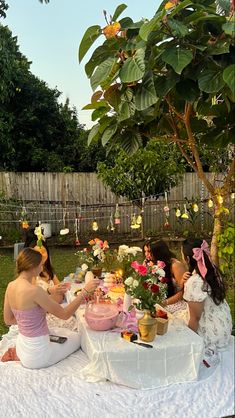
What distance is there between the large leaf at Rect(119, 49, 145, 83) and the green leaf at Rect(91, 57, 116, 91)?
0.25ft

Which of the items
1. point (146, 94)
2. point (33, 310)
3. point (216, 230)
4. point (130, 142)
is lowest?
point (33, 310)

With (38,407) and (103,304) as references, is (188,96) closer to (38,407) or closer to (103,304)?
(103,304)

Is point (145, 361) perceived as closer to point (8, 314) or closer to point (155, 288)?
point (155, 288)

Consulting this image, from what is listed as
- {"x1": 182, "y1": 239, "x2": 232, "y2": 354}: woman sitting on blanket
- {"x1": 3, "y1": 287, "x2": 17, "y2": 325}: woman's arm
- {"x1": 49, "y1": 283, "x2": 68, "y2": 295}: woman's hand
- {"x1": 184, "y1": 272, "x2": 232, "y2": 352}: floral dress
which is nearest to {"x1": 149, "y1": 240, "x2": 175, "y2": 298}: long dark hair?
{"x1": 182, "y1": 239, "x2": 232, "y2": 354}: woman sitting on blanket

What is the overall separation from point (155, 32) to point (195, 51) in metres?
0.20

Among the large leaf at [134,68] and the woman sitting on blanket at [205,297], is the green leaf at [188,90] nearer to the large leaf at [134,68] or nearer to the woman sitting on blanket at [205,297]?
the large leaf at [134,68]

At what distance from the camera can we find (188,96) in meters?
1.87

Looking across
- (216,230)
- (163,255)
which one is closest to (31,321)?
(163,255)

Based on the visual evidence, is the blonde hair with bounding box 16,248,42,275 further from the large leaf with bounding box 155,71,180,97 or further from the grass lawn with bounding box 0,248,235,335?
the grass lawn with bounding box 0,248,235,335

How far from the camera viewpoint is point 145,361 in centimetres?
267

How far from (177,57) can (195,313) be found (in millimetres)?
1922

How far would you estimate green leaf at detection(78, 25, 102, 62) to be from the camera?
190cm

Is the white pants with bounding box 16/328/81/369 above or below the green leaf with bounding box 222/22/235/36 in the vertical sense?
below

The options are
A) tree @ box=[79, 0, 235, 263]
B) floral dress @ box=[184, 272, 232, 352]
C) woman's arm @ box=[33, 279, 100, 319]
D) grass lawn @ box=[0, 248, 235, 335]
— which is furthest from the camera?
grass lawn @ box=[0, 248, 235, 335]
